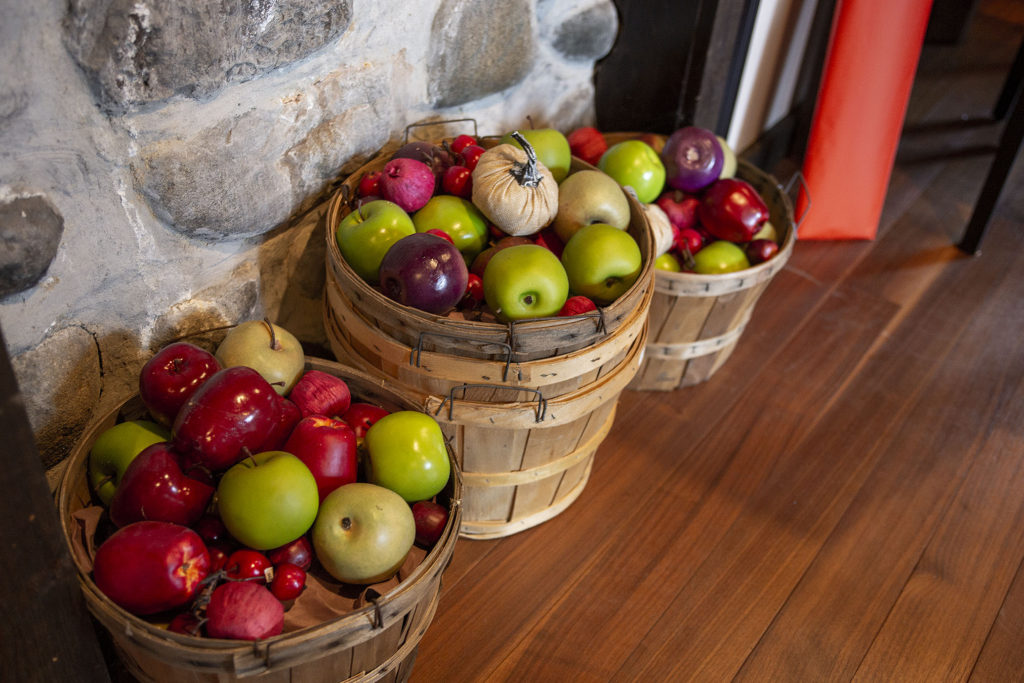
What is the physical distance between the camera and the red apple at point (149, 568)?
3.36 feet

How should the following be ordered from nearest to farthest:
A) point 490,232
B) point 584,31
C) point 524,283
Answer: point 524,283 < point 490,232 < point 584,31

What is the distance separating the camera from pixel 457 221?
1.48 metres

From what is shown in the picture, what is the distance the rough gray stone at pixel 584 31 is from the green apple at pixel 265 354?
0.95 m

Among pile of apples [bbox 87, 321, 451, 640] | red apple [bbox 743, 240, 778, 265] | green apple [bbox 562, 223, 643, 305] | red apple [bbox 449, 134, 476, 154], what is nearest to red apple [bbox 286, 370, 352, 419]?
pile of apples [bbox 87, 321, 451, 640]

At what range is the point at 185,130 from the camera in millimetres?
1273

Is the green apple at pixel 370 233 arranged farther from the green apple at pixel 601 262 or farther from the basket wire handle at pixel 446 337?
the green apple at pixel 601 262

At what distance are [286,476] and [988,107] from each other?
321cm

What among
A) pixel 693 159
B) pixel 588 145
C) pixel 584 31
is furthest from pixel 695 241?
pixel 584 31

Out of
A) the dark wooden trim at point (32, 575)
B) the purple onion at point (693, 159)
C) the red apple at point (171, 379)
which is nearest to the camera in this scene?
the dark wooden trim at point (32, 575)

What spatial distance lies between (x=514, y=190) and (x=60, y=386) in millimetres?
794

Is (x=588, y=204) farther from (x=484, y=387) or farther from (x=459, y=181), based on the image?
(x=484, y=387)

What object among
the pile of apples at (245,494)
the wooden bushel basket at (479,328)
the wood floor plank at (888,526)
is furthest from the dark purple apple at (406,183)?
the wood floor plank at (888,526)

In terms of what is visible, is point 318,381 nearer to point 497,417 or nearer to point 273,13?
point 497,417

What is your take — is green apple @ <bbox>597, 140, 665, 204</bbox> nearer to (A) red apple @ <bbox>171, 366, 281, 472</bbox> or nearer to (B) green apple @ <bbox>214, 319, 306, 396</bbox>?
(B) green apple @ <bbox>214, 319, 306, 396</bbox>
